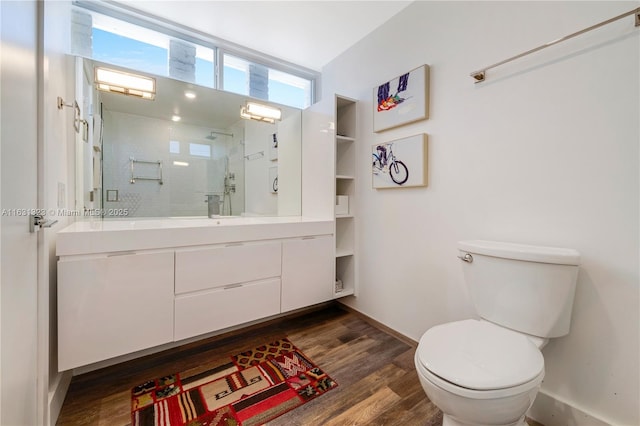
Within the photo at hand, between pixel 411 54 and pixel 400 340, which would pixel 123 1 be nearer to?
pixel 411 54

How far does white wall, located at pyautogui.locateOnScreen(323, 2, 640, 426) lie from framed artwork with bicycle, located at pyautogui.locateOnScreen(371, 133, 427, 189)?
64 millimetres

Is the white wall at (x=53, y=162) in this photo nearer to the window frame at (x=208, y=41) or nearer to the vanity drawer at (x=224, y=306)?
the window frame at (x=208, y=41)

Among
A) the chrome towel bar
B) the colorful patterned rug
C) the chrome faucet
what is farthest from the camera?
the chrome faucet

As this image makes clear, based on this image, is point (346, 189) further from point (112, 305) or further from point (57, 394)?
point (57, 394)

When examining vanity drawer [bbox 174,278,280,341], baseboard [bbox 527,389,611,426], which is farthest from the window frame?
baseboard [bbox 527,389,611,426]

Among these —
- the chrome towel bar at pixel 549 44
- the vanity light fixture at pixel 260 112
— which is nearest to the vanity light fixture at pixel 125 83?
the vanity light fixture at pixel 260 112

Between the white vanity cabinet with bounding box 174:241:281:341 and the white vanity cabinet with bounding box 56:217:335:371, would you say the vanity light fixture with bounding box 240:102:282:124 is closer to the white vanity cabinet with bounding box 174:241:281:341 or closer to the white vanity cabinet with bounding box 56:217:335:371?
the white vanity cabinet with bounding box 56:217:335:371

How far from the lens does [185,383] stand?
1493 millimetres

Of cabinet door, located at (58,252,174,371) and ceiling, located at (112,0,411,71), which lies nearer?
cabinet door, located at (58,252,174,371)

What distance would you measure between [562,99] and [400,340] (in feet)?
5.47

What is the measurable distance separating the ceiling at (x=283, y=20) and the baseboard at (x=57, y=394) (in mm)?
2398

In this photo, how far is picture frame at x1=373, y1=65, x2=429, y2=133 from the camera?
5.63 feet

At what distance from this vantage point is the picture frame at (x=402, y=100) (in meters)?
1.72

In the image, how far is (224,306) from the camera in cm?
170
